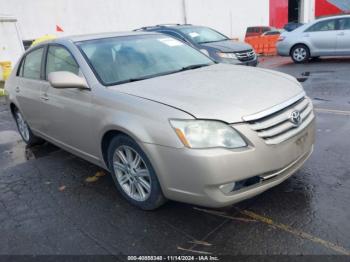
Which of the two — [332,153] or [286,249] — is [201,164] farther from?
[332,153]

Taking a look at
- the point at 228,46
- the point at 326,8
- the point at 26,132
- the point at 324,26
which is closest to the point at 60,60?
the point at 26,132

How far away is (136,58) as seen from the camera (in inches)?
151

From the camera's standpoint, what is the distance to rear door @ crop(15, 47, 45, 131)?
14.6 feet

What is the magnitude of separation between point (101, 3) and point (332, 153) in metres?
14.4

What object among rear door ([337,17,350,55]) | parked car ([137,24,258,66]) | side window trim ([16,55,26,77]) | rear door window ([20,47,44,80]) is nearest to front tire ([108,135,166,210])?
rear door window ([20,47,44,80])

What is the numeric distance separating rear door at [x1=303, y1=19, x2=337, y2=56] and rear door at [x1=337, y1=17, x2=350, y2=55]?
0.12 metres

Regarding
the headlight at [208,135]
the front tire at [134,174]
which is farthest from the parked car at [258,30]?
the headlight at [208,135]

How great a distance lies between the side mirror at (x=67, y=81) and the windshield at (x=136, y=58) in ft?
0.58

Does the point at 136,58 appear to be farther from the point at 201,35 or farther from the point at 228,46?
the point at 201,35

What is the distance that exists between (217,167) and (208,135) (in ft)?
0.82

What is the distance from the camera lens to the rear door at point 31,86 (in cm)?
444

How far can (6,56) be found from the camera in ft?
40.9

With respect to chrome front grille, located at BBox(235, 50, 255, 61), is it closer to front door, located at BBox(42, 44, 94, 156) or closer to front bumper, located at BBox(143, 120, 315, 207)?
front door, located at BBox(42, 44, 94, 156)

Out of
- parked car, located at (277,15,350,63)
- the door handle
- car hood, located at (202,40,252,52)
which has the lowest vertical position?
parked car, located at (277,15,350,63)
